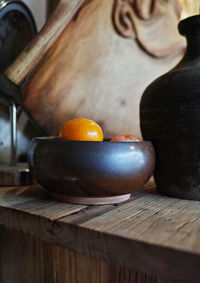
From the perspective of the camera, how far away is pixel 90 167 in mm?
441

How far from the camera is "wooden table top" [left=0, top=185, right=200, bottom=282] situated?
31cm

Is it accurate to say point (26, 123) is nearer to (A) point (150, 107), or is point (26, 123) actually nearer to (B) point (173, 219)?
(A) point (150, 107)

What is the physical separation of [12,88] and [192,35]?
481 mm

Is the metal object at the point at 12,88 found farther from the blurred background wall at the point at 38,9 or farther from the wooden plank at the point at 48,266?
the wooden plank at the point at 48,266

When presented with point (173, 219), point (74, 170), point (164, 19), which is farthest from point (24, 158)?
point (164, 19)

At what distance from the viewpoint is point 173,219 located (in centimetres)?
42

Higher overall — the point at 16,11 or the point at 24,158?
the point at 16,11

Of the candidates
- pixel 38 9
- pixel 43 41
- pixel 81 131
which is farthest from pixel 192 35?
pixel 38 9

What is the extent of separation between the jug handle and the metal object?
1.8 inches

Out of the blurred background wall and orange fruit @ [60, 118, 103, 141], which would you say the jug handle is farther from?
orange fruit @ [60, 118, 103, 141]

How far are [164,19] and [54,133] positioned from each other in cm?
65

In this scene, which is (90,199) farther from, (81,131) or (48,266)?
(48,266)

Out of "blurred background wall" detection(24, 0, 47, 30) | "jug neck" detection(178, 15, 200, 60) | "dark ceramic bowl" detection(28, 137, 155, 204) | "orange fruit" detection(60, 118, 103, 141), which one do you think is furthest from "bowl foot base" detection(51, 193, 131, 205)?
"blurred background wall" detection(24, 0, 47, 30)

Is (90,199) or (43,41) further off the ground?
(43,41)
